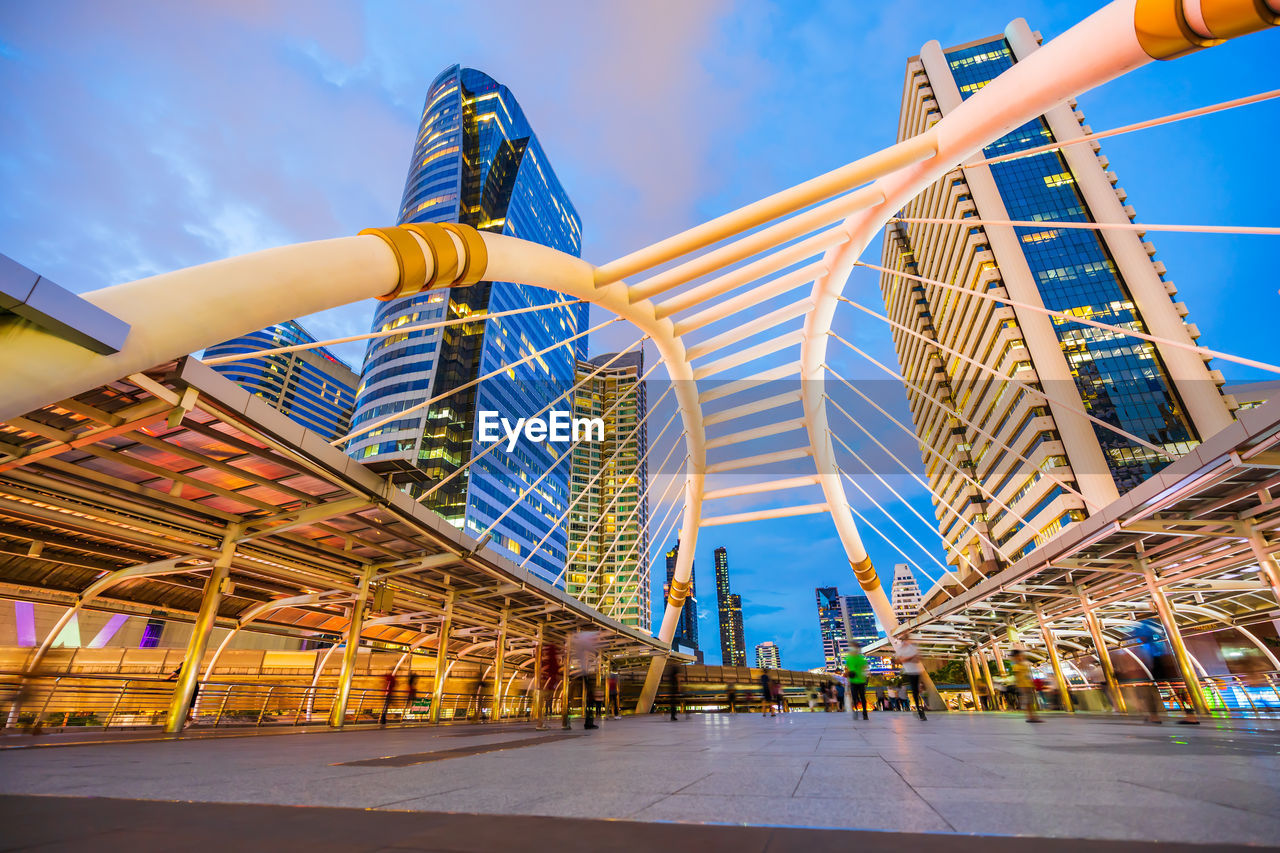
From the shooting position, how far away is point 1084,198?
69.9 metres

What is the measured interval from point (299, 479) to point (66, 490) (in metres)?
4.20

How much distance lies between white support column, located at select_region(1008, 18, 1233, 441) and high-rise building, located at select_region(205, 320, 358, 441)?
16125 cm

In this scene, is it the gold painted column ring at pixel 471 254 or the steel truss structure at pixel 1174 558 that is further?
the steel truss structure at pixel 1174 558

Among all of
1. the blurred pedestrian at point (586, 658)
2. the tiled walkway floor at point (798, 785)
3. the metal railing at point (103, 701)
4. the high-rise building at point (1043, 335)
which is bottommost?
the tiled walkway floor at point (798, 785)

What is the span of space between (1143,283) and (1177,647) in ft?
222

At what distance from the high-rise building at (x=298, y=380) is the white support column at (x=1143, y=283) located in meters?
161

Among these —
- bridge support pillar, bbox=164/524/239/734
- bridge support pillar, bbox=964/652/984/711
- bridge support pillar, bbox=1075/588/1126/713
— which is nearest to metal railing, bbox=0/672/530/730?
bridge support pillar, bbox=164/524/239/734

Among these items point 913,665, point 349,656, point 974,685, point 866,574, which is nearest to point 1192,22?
point 913,665

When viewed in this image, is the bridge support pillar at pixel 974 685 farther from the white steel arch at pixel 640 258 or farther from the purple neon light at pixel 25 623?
the purple neon light at pixel 25 623

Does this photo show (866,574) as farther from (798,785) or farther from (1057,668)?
(798,785)

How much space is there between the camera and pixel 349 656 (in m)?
16.4

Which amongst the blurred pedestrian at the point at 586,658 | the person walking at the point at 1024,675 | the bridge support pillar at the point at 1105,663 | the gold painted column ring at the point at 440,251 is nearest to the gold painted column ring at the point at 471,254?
the gold painted column ring at the point at 440,251

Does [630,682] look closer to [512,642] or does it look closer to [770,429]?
[512,642]

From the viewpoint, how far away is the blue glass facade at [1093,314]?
56844mm
